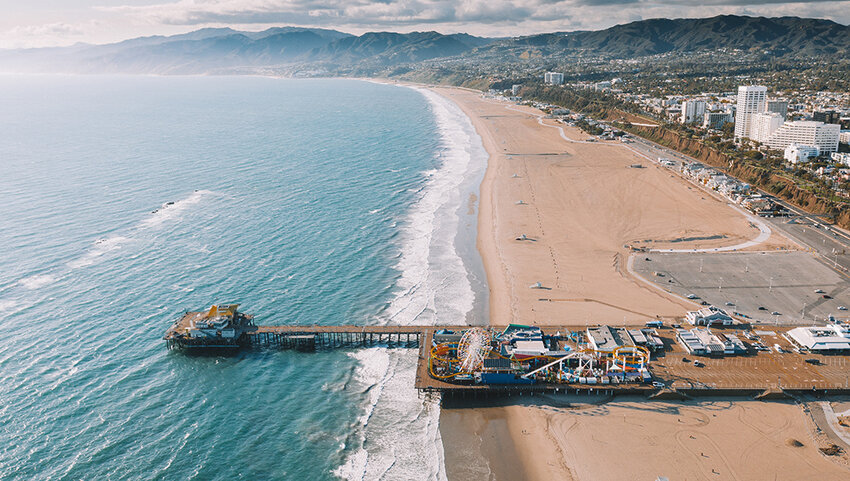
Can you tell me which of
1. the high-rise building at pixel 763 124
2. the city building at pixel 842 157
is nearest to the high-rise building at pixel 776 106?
the high-rise building at pixel 763 124

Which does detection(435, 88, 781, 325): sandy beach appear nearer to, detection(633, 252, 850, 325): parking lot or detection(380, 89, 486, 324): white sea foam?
detection(633, 252, 850, 325): parking lot

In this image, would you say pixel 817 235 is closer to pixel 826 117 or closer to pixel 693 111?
pixel 826 117

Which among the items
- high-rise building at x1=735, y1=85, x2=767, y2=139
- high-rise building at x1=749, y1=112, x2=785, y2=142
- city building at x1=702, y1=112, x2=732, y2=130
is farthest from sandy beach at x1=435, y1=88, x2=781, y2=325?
city building at x1=702, y1=112, x2=732, y2=130

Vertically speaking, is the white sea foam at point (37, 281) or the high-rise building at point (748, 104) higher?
the high-rise building at point (748, 104)

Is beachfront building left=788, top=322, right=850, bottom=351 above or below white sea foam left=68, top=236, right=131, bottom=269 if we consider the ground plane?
below

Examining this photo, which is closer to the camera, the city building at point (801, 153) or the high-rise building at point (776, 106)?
the city building at point (801, 153)

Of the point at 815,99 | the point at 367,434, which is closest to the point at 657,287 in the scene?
the point at 367,434

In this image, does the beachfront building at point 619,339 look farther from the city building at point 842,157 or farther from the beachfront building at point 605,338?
the city building at point 842,157

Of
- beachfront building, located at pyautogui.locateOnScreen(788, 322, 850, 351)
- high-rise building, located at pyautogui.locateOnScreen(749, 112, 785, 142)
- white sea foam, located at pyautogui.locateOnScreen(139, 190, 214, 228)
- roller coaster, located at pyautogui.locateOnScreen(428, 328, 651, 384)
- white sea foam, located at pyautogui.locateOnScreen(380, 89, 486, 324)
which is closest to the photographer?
roller coaster, located at pyautogui.locateOnScreen(428, 328, 651, 384)

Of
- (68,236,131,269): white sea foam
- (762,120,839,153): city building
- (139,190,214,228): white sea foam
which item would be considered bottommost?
(68,236,131,269): white sea foam
